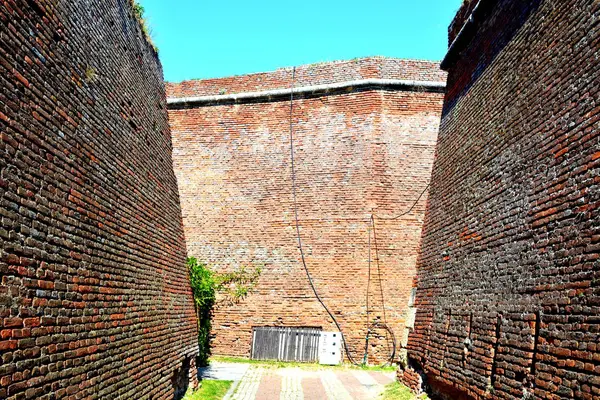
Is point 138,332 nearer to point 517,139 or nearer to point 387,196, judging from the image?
point 517,139

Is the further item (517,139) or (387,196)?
(387,196)

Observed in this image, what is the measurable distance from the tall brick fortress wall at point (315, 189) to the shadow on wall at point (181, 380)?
14.8 feet

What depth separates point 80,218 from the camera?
15.7 ft

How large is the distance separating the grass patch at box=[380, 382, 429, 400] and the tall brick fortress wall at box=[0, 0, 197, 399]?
11.9 feet

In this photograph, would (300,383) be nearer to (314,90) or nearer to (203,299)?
(203,299)

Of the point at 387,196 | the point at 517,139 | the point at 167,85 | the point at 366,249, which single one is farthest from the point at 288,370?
the point at 167,85

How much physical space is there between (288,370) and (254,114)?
757 centimetres

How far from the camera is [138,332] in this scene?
5926mm

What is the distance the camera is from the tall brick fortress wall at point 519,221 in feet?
13.3

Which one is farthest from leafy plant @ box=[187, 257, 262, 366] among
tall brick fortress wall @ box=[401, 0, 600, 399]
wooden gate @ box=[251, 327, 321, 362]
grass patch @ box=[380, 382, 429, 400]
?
tall brick fortress wall @ box=[401, 0, 600, 399]

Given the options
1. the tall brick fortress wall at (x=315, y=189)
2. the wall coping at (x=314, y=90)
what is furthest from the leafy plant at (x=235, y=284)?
the wall coping at (x=314, y=90)

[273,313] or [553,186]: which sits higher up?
[553,186]

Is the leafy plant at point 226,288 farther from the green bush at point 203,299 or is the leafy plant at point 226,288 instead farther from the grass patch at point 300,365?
the grass patch at point 300,365

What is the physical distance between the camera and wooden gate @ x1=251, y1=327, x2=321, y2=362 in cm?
1227
